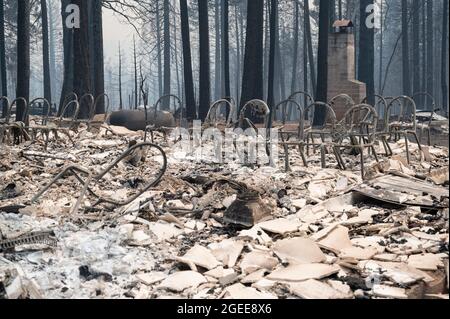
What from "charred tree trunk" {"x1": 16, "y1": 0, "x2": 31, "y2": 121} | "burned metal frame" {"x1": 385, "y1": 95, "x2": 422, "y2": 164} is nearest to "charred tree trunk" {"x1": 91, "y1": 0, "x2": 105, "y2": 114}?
"charred tree trunk" {"x1": 16, "y1": 0, "x2": 31, "y2": 121}

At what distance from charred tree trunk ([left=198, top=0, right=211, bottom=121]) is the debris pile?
9383 millimetres

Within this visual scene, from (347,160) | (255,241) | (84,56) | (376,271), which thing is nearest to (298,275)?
(376,271)

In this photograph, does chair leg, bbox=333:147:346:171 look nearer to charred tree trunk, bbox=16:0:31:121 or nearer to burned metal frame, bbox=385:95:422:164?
burned metal frame, bbox=385:95:422:164

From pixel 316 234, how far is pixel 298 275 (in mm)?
852

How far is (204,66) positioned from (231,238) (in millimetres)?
12353

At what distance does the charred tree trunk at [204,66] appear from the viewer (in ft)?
51.8

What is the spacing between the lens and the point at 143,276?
341cm

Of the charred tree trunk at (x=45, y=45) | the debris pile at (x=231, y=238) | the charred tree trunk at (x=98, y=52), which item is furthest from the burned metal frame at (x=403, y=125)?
the charred tree trunk at (x=45, y=45)

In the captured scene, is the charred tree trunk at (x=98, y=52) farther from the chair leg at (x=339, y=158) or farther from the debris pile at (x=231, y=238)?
the chair leg at (x=339, y=158)

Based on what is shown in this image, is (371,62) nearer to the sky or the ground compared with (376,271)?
nearer to the sky

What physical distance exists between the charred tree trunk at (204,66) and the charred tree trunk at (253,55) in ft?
5.81

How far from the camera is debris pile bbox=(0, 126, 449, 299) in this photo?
3.21 m

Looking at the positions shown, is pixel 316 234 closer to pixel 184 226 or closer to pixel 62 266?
pixel 184 226
